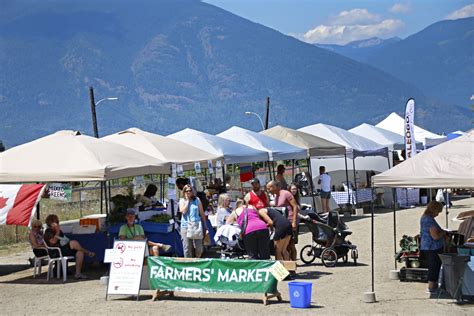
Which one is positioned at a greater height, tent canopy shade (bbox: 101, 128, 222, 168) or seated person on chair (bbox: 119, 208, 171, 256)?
tent canopy shade (bbox: 101, 128, 222, 168)

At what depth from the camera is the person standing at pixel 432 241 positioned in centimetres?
1259

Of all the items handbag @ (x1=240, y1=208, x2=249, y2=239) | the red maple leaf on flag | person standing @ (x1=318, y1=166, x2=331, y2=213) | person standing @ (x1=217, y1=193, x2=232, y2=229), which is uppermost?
person standing @ (x1=318, y1=166, x2=331, y2=213)

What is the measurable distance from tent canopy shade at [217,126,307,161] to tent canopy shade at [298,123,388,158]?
3.35m

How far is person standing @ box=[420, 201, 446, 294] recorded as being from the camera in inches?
496

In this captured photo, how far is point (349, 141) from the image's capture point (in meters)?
28.5

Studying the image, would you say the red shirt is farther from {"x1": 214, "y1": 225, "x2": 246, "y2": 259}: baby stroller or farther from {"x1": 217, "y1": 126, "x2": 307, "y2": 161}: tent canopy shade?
{"x1": 217, "y1": 126, "x2": 307, "y2": 161}: tent canopy shade

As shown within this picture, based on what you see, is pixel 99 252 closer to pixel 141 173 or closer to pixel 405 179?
pixel 141 173

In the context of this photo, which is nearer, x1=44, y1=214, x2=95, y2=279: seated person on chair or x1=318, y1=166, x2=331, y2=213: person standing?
x1=44, y1=214, x2=95, y2=279: seated person on chair

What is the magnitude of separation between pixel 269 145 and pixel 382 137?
390 inches

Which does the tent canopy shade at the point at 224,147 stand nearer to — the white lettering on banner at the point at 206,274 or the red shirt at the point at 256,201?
the red shirt at the point at 256,201

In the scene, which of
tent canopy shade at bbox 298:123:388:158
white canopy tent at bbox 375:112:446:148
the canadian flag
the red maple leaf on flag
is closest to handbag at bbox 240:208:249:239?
the canadian flag

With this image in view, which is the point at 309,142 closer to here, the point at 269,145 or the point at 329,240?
the point at 269,145

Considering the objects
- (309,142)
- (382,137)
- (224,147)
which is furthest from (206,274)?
(382,137)

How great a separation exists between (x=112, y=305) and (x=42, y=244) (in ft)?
11.0
